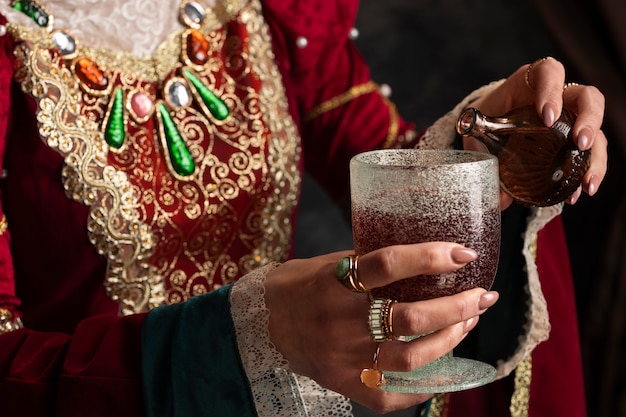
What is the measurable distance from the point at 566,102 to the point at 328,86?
0.56 meters

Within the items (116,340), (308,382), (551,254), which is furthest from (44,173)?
(551,254)

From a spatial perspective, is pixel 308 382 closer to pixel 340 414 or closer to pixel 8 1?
pixel 340 414

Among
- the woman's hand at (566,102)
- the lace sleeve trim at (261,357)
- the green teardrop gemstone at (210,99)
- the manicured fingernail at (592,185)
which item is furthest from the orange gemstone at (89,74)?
Result: the manicured fingernail at (592,185)

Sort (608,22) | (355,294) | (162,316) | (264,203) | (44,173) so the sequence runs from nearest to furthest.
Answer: (355,294) → (162,316) → (44,173) → (264,203) → (608,22)

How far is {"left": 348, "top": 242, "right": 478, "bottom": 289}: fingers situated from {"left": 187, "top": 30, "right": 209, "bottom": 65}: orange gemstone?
0.56 metres

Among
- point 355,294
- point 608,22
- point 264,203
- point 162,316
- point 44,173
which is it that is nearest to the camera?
point 355,294

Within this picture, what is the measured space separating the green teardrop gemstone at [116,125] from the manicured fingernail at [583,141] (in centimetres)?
56

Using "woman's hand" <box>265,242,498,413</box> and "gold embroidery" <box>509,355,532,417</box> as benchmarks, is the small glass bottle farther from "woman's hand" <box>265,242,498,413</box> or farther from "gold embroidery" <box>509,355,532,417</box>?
"gold embroidery" <box>509,355,532,417</box>

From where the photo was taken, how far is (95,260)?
3.49 ft

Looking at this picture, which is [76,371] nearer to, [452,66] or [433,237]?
[433,237]

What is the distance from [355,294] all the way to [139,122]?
49cm

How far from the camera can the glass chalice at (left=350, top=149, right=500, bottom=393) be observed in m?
0.69

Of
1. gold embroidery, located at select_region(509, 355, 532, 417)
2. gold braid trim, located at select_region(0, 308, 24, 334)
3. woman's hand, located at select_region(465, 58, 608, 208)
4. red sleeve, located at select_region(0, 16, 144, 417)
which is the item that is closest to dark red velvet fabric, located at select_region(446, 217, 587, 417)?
gold embroidery, located at select_region(509, 355, 532, 417)

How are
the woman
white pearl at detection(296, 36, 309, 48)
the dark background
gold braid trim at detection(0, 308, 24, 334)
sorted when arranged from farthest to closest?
the dark background, white pearl at detection(296, 36, 309, 48), gold braid trim at detection(0, 308, 24, 334), the woman
